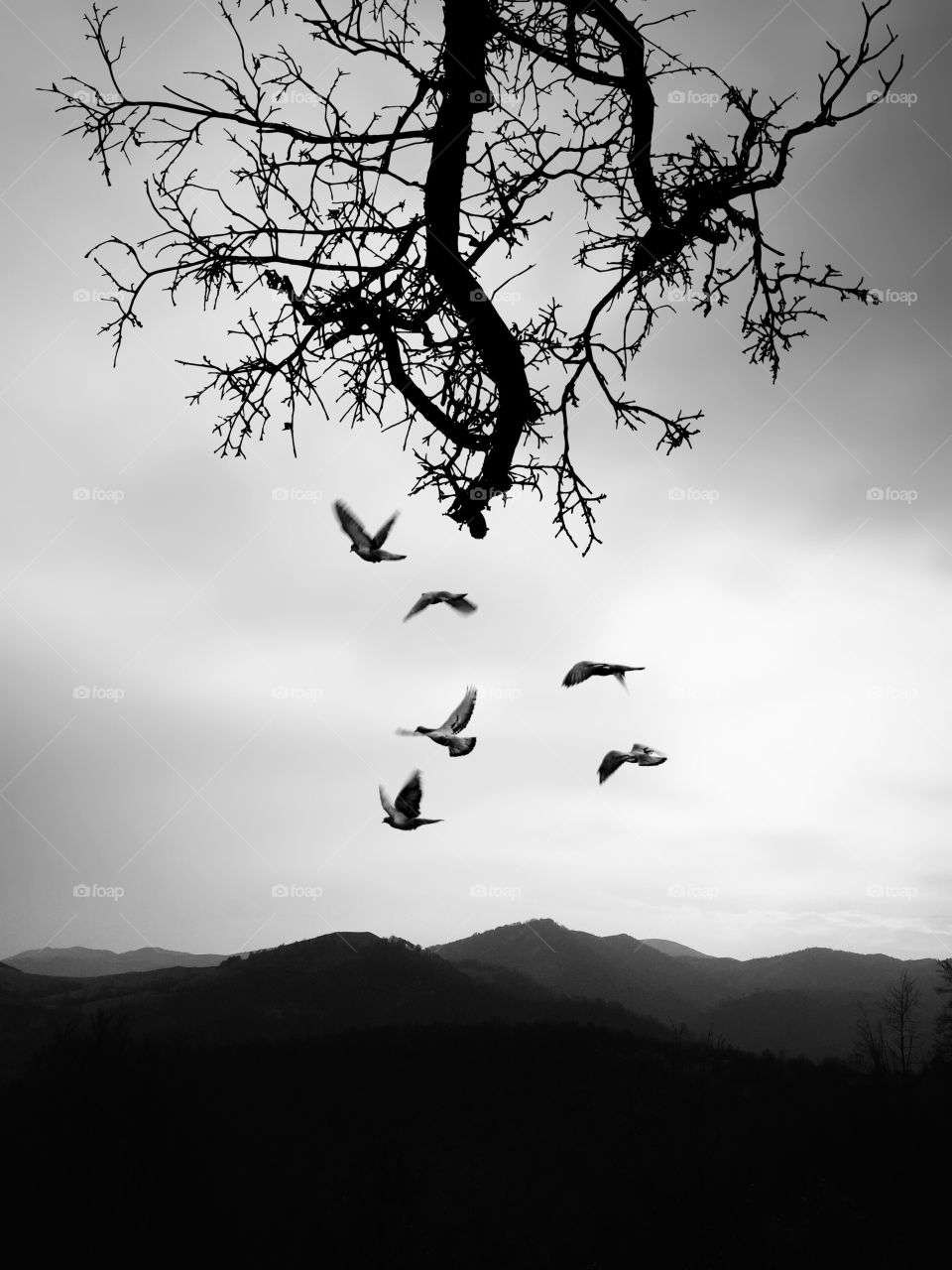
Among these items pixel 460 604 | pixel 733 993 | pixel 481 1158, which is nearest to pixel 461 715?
pixel 460 604

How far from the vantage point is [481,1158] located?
3803 cm

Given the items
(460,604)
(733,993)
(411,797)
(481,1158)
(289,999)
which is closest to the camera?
(460,604)

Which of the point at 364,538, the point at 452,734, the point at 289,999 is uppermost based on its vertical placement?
the point at 364,538

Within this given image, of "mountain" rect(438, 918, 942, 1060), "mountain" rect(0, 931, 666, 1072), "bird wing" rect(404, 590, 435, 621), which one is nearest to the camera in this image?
"bird wing" rect(404, 590, 435, 621)

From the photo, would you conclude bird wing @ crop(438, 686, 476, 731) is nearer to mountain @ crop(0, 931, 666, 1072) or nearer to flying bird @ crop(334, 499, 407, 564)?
flying bird @ crop(334, 499, 407, 564)

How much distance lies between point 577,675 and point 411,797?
39.4 inches

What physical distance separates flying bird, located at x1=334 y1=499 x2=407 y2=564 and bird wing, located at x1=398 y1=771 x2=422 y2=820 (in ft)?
3.72

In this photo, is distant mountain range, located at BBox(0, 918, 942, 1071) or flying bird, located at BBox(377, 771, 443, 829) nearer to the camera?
flying bird, located at BBox(377, 771, 443, 829)

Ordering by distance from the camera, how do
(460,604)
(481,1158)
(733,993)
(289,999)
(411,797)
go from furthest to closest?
(733,993) → (289,999) → (481,1158) → (411,797) → (460,604)

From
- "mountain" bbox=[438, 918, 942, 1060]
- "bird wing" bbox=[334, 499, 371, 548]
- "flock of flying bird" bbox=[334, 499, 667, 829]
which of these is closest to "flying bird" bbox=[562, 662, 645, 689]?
"flock of flying bird" bbox=[334, 499, 667, 829]

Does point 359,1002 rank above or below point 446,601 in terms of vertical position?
below

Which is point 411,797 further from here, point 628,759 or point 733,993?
point 733,993

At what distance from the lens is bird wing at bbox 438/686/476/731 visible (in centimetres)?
321

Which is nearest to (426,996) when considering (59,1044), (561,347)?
(59,1044)
